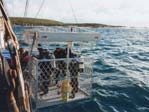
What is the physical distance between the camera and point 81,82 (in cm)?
1153

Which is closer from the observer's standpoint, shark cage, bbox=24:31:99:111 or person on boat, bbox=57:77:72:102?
shark cage, bbox=24:31:99:111

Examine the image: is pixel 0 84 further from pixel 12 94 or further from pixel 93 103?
pixel 93 103

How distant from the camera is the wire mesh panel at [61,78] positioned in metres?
9.64

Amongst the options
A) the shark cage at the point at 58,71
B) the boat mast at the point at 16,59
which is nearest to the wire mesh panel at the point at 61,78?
the shark cage at the point at 58,71

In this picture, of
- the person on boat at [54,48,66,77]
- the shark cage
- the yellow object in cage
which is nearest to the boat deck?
the shark cage

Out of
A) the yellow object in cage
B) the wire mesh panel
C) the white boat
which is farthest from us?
the yellow object in cage

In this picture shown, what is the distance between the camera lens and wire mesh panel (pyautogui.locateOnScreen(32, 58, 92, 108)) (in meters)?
9.64

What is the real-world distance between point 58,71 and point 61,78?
449mm

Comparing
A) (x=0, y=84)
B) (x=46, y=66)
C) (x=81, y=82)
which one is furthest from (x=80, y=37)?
(x=0, y=84)

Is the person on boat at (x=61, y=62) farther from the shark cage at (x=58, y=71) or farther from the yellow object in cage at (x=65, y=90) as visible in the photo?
the yellow object in cage at (x=65, y=90)

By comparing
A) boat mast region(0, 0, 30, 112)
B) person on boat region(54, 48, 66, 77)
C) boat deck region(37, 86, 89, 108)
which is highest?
boat mast region(0, 0, 30, 112)

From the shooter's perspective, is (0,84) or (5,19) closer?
(5,19)

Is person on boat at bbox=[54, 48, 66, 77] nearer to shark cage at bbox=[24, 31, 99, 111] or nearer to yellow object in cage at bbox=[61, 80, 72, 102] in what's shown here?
shark cage at bbox=[24, 31, 99, 111]

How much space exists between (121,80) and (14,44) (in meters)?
13.9
